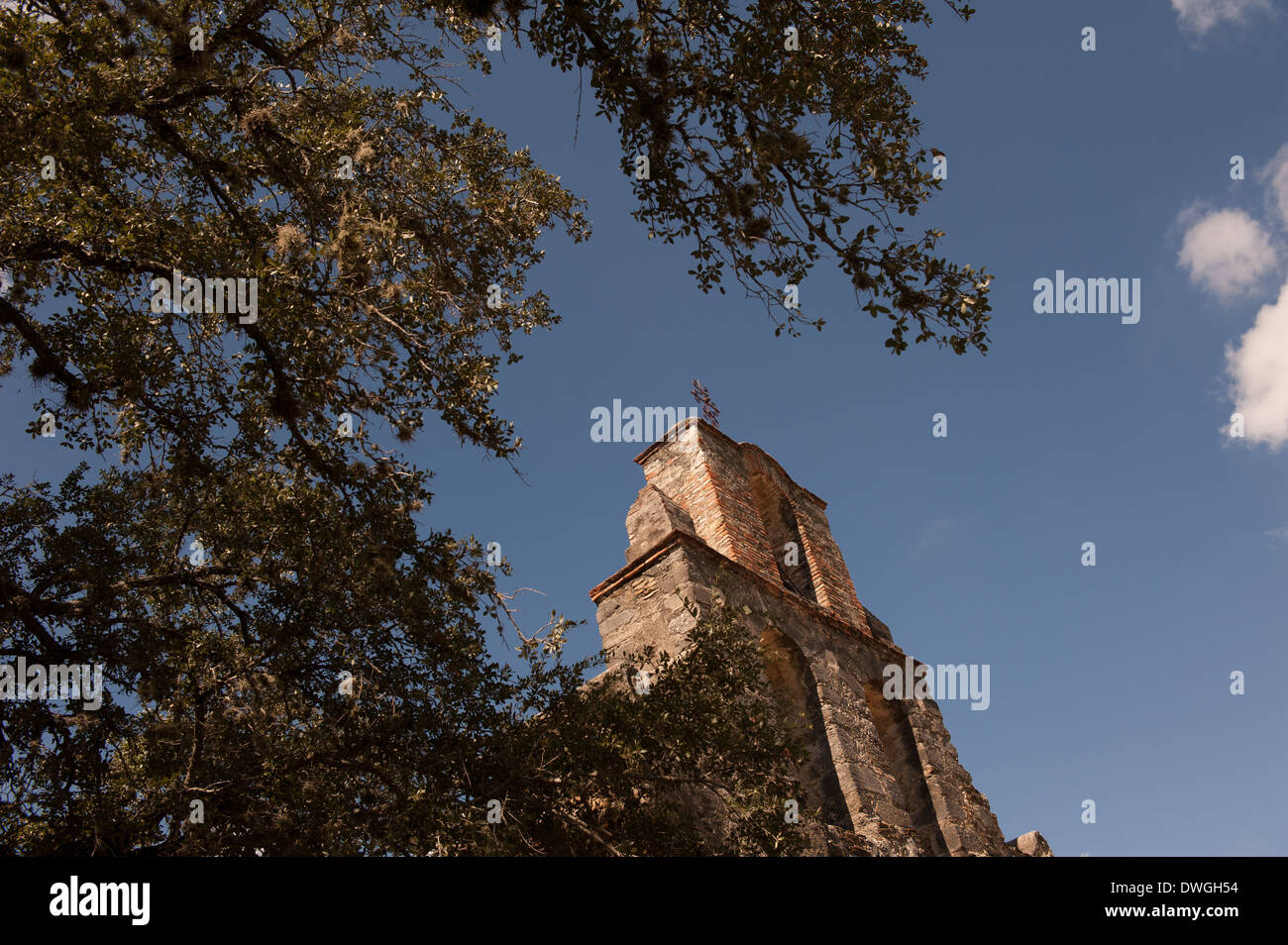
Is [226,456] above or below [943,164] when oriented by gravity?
below

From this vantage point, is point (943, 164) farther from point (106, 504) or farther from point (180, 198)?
point (106, 504)

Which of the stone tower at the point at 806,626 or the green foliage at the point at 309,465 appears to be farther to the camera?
the stone tower at the point at 806,626

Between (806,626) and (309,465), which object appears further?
(806,626)

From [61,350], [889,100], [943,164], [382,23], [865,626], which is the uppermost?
[382,23]

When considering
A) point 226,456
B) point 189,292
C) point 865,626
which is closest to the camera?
point 189,292

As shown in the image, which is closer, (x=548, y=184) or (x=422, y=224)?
(x=422, y=224)

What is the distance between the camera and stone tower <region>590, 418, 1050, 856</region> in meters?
10.1

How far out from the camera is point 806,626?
39.2 feet

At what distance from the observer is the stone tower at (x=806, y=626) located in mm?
10125

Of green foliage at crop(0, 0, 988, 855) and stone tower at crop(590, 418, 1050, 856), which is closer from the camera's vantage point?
green foliage at crop(0, 0, 988, 855)
